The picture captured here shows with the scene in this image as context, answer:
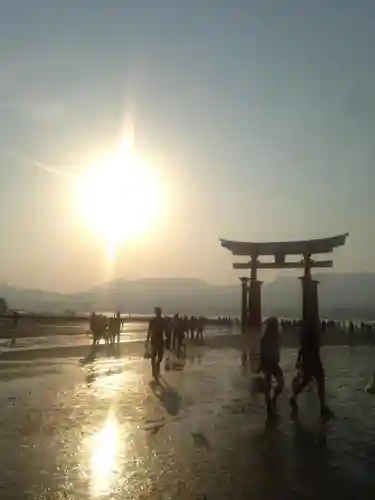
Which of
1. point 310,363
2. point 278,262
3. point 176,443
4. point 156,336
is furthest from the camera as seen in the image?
point 278,262

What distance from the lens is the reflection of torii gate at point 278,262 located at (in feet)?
126

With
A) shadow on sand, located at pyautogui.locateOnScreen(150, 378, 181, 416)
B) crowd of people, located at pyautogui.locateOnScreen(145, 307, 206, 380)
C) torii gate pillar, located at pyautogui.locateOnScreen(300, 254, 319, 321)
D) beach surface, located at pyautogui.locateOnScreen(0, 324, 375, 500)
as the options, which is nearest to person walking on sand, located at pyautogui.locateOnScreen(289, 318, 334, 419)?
beach surface, located at pyautogui.locateOnScreen(0, 324, 375, 500)

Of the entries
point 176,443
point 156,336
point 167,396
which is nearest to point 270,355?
point 176,443

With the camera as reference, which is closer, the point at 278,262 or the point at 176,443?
the point at 176,443

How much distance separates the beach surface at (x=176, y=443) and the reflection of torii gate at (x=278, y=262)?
2078 cm

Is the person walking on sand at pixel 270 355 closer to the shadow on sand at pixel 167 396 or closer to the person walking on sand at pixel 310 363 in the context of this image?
the person walking on sand at pixel 310 363

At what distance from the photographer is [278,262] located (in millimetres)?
41688

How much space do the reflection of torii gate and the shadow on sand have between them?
21793 mm

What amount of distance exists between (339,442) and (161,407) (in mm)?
4349

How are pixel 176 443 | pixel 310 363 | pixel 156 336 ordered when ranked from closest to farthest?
pixel 176 443, pixel 310 363, pixel 156 336

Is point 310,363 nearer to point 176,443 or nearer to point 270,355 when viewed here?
point 270,355

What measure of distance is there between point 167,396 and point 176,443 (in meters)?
5.42

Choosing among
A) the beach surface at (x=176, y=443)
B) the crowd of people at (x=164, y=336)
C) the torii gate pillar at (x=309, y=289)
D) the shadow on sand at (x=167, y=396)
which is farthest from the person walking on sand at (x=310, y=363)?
the torii gate pillar at (x=309, y=289)

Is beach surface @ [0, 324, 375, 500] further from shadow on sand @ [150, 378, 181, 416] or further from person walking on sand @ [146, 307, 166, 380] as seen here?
person walking on sand @ [146, 307, 166, 380]
